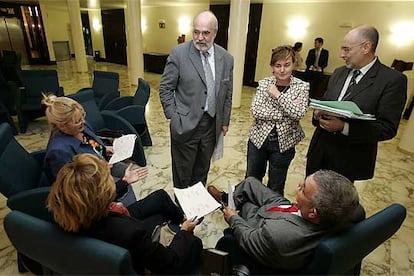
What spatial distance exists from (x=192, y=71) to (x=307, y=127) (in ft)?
12.2

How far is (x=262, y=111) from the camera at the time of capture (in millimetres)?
1945

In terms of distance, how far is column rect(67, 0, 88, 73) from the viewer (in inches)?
342

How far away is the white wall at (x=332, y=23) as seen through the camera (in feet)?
19.0

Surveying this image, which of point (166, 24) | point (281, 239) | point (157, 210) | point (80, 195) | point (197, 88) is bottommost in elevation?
point (157, 210)

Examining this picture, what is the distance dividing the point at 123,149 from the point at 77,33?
8969 millimetres

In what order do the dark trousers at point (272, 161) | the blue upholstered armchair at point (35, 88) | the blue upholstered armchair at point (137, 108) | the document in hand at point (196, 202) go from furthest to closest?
the blue upholstered armchair at point (35, 88) → the blue upholstered armchair at point (137, 108) → the dark trousers at point (272, 161) → the document in hand at point (196, 202)

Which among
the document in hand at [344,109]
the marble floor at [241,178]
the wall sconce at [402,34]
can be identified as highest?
the wall sconce at [402,34]

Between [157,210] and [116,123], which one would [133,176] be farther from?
[116,123]

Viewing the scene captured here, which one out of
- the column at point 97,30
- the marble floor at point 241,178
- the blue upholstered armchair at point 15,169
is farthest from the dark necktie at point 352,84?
the column at point 97,30

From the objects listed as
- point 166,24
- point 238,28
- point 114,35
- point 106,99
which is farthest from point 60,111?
point 114,35

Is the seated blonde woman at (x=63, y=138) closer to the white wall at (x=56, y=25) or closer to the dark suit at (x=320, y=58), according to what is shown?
the dark suit at (x=320, y=58)

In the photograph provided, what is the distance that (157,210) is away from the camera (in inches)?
64.0

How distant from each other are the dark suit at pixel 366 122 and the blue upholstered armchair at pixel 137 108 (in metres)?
2.25

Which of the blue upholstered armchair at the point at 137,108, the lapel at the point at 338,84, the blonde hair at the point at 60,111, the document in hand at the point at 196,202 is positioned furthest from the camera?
the blue upholstered armchair at the point at 137,108
